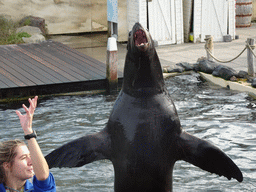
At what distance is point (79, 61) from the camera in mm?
10648

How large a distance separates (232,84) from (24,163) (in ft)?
23.8

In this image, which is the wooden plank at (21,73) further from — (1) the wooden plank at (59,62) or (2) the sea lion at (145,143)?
(2) the sea lion at (145,143)

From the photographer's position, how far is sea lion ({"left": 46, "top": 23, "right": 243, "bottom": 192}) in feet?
12.1

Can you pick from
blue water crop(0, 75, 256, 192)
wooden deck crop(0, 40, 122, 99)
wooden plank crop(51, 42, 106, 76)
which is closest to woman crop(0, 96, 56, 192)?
blue water crop(0, 75, 256, 192)

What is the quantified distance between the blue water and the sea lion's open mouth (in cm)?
222

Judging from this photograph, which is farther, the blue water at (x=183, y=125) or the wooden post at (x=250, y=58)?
the wooden post at (x=250, y=58)

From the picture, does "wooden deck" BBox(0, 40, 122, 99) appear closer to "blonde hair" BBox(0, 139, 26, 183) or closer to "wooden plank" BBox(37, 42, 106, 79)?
"wooden plank" BBox(37, 42, 106, 79)

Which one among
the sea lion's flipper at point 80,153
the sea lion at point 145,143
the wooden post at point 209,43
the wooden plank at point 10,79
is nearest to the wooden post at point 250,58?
the wooden post at point 209,43

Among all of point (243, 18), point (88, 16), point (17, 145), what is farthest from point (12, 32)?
point (17, 145)

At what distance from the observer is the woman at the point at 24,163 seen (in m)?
2.69

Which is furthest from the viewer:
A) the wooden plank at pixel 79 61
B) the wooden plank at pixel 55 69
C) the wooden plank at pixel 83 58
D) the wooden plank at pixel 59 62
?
the wooden plank at pixel 83 58

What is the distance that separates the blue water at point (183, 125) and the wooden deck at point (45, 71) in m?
0.34

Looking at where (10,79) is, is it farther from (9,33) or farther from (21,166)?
(21,166)

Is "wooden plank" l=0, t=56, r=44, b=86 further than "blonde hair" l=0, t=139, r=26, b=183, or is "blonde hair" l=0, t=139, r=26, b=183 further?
"wooden plank" l=0, t=56, r=44, b=86
